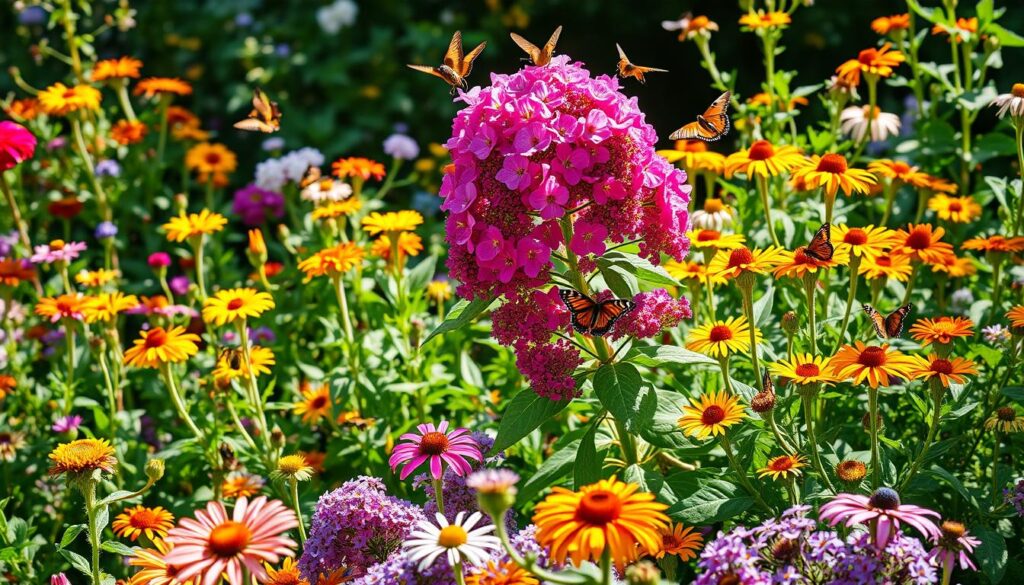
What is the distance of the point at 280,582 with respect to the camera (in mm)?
1815

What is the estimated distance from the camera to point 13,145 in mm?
2801

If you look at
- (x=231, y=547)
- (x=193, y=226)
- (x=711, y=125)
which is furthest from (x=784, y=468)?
(x=193, y=226)

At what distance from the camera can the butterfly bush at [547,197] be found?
1830 mm

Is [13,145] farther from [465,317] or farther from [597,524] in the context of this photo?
[597,524]

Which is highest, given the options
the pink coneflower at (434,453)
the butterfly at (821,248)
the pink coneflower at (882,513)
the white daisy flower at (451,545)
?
the butterfly at (821,248)

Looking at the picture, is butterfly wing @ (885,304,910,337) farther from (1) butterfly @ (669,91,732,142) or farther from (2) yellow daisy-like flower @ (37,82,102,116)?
(2) yellow daisy-like flower @ (37,82,102,116)

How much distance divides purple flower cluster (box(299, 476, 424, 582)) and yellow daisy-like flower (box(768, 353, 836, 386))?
2.29 ft

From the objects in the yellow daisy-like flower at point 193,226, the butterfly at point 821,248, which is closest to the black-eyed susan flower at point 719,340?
the butterfly at point 821,248

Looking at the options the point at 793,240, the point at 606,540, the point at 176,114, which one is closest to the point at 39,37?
the point at 176,114

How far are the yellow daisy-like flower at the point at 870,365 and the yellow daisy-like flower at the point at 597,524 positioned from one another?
0.53 metres

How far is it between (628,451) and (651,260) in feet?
1.37

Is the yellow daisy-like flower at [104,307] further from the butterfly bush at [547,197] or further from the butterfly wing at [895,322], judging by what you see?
the butterfly wing at [895,322]

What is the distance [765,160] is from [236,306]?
1.25m

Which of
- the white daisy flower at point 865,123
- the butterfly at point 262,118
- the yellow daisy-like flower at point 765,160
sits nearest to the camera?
the yellow daisy-like flower at point 765,160
